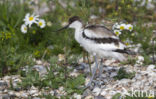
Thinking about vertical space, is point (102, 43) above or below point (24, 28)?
below

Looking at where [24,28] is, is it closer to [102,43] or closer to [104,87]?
[102,43]

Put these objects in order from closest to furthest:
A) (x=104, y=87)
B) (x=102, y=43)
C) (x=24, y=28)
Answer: (x=102, y=43), (x=104, y=87), (x=24, y=28)

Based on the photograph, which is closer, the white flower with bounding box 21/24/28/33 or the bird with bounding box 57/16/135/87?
the bird with bounding box 57/16/135/87

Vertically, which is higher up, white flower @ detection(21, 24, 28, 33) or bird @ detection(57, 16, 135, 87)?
white flower @ detection(21, 24, 28, 33)

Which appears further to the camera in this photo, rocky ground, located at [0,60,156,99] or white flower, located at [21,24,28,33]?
white flower, located at [21,24,28,33]

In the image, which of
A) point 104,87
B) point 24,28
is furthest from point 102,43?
point 24,28

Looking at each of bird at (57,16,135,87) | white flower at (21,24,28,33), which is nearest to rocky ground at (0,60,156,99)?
bird at (57,16,135,87)

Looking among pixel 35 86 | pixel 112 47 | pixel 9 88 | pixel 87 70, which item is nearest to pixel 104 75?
pixel 87 70

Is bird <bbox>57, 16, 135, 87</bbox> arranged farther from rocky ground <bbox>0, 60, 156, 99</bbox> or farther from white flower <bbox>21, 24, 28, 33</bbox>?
white flower <bbox>21, 24, 28, 33</bbox>

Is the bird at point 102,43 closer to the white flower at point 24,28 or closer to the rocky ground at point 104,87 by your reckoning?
the rocky ground at point 104,87

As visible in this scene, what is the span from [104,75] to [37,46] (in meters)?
1.73

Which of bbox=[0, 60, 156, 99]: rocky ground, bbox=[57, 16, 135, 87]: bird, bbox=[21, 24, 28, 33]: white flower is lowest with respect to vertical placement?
bbox=[0, 60, 156, 99]: rocky ground

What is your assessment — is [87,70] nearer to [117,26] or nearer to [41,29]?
[117,26]

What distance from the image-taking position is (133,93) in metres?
3.84
